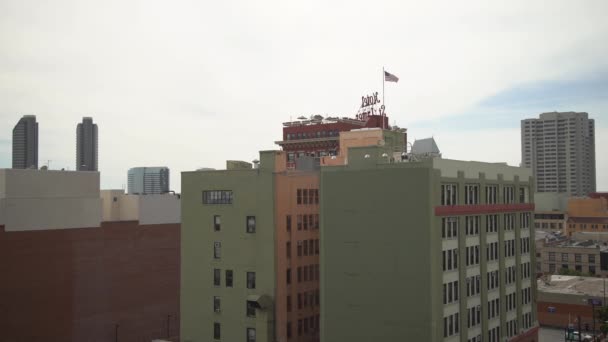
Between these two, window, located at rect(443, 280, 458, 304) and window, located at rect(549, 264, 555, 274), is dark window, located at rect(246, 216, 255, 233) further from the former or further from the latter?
window, located at rect(549, 264, 555, 274)

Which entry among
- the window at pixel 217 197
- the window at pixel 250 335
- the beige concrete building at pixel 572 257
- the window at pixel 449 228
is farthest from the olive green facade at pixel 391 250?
the beige concrete building at pixel 572 257

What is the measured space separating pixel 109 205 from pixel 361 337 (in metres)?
55.2

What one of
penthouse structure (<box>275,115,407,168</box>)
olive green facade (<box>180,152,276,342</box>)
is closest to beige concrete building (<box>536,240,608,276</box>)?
penthouse structure (<box>275,115,407,168</box>)

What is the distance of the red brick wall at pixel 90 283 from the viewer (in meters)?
77.3

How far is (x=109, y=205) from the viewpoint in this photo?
96562 mm

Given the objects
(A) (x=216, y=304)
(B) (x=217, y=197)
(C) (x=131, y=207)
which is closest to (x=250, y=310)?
(A) (x=216, y=304)

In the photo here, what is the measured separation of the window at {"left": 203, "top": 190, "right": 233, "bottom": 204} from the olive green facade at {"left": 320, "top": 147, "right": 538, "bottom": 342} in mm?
12549

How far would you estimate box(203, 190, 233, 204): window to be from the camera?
218 ft

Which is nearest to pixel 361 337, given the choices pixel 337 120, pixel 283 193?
pixel 283 193

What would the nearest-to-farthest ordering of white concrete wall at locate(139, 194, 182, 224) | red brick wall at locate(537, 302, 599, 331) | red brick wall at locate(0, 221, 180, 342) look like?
red brick wall at locate(0, 221, 180, 342) < white concrete wall at locate(139, 194, 182, 224) < red brick wall at locate(537, 302, 599, 331)

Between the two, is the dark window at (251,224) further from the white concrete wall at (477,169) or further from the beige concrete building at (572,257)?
the beige concrete building at (572,257)

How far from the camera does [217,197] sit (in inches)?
2657

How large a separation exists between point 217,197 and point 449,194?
84.8 feet

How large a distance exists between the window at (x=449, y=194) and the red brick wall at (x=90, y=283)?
179 ft
